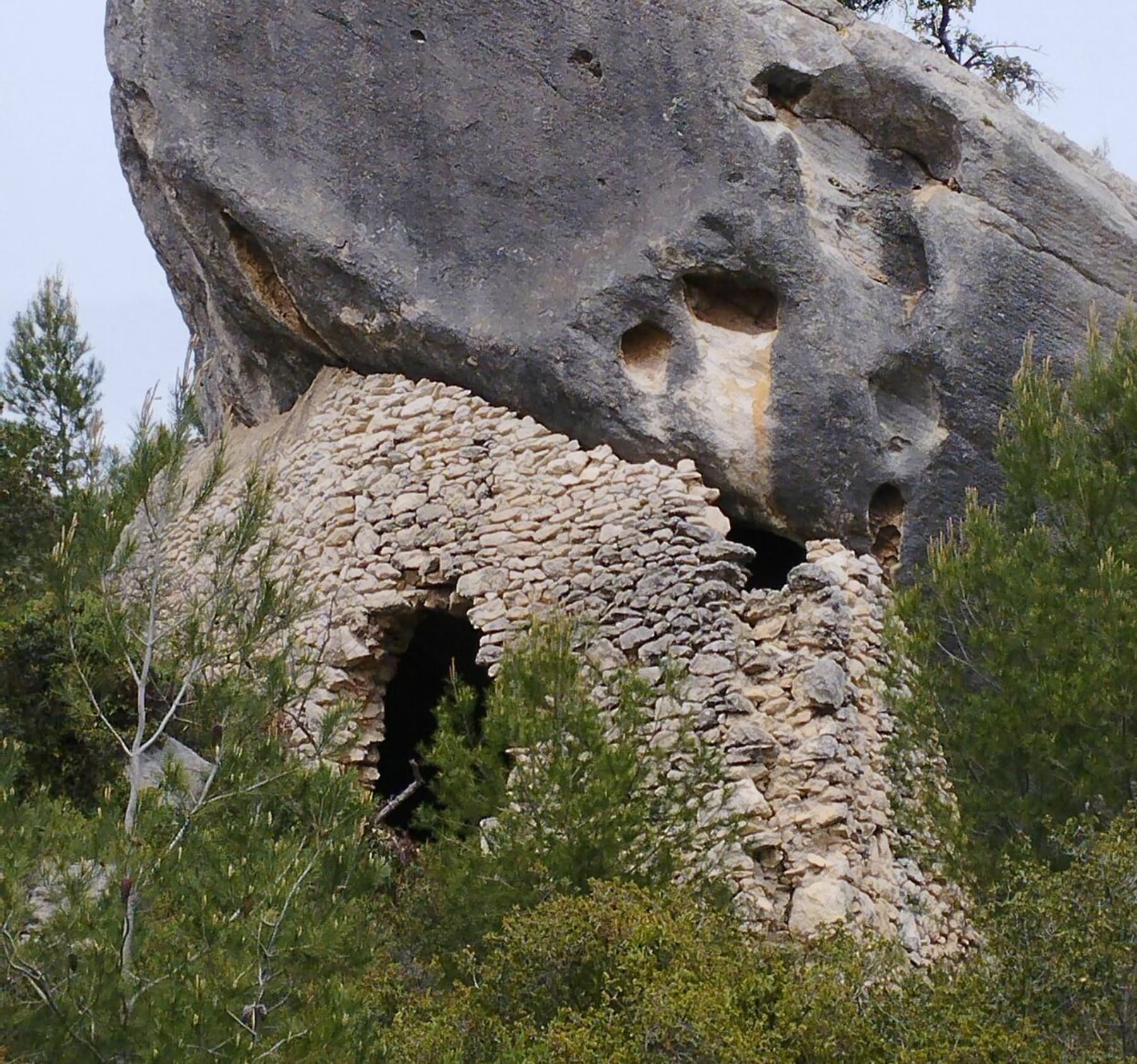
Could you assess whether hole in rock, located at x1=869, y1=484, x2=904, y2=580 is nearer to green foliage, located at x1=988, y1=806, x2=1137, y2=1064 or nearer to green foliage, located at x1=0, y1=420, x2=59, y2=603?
green foliage, located at x1=988, y1=806, x2=1137, y2=1064

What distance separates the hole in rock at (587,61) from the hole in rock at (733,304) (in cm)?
155

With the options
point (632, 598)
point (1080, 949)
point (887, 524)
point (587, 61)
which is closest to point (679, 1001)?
point (1080, 949)

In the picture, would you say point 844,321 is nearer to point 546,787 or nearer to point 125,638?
point 546,787

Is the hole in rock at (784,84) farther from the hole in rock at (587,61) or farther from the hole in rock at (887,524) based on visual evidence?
the hole in rock at (887,524)

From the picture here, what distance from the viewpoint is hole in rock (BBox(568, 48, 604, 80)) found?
11.4 m

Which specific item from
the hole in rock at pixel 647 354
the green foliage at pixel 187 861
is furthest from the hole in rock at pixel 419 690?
the green foliage at pixel 187 861

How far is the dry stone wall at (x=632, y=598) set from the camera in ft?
31.7

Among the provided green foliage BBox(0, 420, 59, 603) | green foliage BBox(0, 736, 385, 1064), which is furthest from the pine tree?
green foliage BBox(0, 736, 385, 1064)

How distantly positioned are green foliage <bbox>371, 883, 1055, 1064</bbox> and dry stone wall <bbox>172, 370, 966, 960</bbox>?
1359mm

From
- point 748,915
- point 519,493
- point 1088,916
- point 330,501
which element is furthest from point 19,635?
point 1088,916

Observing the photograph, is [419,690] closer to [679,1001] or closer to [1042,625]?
[1042,625]

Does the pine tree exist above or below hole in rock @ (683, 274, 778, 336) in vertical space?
below

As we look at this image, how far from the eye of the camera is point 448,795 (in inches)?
341

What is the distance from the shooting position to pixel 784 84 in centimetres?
1135
